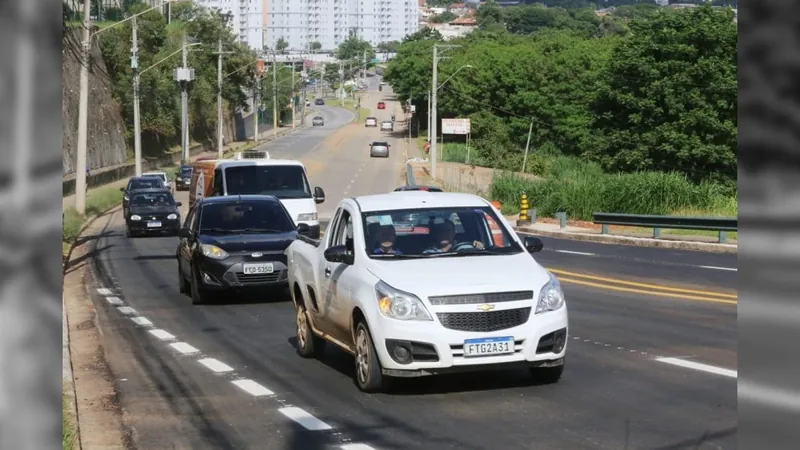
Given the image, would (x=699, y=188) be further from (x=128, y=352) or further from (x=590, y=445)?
(x=590, y=445)

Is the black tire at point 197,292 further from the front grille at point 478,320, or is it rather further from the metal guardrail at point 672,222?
the metal guardrail at point 672,222

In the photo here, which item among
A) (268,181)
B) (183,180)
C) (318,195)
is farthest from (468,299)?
(183,180)

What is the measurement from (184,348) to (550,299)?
5.24m

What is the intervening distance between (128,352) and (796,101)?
12855 mm

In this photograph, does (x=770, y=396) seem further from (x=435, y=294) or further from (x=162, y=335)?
(x=162, y=335)

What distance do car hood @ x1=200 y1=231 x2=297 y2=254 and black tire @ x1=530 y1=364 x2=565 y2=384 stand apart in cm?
843

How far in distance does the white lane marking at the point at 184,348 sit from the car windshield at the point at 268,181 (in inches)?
523

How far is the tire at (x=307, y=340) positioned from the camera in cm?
1298

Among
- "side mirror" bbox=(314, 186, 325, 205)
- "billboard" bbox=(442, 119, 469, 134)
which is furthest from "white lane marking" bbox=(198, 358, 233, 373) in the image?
"billboard" bbox=(442, 119, 469, 134)

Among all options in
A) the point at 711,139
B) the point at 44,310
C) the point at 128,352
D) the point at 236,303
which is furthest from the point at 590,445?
the point at 711,139

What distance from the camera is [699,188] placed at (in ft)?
152

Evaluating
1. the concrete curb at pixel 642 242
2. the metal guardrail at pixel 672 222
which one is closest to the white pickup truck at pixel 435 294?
the concrete curb at pixel 642 242

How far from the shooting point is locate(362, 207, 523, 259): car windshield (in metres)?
11.6

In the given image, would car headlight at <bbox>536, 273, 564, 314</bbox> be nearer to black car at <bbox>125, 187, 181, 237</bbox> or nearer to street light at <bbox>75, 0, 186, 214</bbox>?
street light at <bbox>75, 0, 186, 214</bbox>
